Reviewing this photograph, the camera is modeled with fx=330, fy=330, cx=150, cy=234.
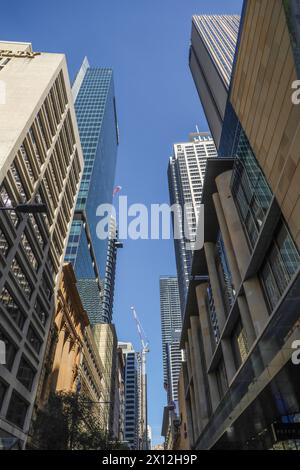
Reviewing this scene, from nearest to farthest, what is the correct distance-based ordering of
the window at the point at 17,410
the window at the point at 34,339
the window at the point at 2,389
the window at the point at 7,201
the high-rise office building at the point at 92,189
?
→ the window at the point at 2,389, the window at the point at 17,410, the window at the point at 7,201, the window at the point at 34,339, the high-rise office building at the point at 92,189

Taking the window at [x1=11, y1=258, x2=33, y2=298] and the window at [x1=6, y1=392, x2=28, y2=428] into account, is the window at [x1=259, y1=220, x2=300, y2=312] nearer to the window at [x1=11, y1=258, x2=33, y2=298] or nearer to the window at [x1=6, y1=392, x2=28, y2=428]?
the window at [x1=11, y1=258, x2=33, y2=298]

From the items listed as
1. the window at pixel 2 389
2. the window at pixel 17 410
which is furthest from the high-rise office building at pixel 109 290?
the window at pixel 2 389

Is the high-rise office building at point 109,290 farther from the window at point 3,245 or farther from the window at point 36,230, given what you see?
the window at point 3,245

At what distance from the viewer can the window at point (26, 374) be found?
3237 cm

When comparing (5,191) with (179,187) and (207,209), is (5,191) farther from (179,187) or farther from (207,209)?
(179,187)

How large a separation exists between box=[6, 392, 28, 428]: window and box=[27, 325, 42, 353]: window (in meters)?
5.63


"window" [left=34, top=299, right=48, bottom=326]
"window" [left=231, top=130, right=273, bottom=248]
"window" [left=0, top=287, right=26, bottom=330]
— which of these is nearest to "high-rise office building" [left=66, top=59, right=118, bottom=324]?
"window" [left=34, top=299, right=48, bottom=326]

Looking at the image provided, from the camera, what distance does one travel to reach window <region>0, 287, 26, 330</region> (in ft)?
96.8

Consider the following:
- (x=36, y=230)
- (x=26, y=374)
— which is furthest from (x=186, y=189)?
(x=26, y=374)

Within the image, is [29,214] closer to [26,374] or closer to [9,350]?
[9,350]

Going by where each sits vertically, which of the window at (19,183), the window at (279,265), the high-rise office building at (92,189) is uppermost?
the high-rise office building at (92,189)

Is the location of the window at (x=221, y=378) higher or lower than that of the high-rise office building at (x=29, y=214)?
lower

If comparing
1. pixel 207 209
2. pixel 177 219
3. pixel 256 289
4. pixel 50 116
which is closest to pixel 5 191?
pixel 50 116

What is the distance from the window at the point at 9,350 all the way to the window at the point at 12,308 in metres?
Answer: 1.80
